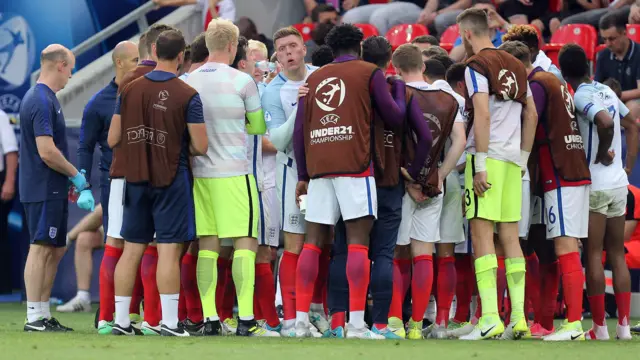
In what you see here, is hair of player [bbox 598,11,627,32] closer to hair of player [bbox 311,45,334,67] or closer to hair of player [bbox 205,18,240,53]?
hair of player [bbox 311,45,334,67]

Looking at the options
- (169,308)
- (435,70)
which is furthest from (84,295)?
(435,70)

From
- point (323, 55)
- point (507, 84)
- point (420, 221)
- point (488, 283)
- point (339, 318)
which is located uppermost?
point (323, 55)

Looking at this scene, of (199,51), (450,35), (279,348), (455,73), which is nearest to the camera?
(279,348)

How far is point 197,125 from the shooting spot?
28.5ft

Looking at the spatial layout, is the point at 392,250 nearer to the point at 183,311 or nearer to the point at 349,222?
the point at 349,222

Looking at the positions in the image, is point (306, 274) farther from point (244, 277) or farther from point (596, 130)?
point (596, 130)

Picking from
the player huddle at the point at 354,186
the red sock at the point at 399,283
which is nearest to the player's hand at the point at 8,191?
the player huddle at the point at 354,186

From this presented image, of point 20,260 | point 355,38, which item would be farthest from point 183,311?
point 20,260

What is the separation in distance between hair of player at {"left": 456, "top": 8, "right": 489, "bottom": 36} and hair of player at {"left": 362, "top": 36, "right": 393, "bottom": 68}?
1.87 feet

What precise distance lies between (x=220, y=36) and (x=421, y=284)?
2.25 metres

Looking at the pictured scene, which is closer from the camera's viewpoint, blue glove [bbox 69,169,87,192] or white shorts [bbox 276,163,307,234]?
white shorts [bbox 276,163,307,234]

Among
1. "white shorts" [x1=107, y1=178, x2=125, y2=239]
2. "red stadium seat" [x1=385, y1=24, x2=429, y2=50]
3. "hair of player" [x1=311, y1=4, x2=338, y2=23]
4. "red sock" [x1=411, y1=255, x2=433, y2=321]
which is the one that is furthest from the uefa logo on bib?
"red sock" [x1=411, y1=255, x2=433, y2=321]

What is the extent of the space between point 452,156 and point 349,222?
3.32 ft

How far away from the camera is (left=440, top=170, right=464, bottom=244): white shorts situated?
9445 millimetres
